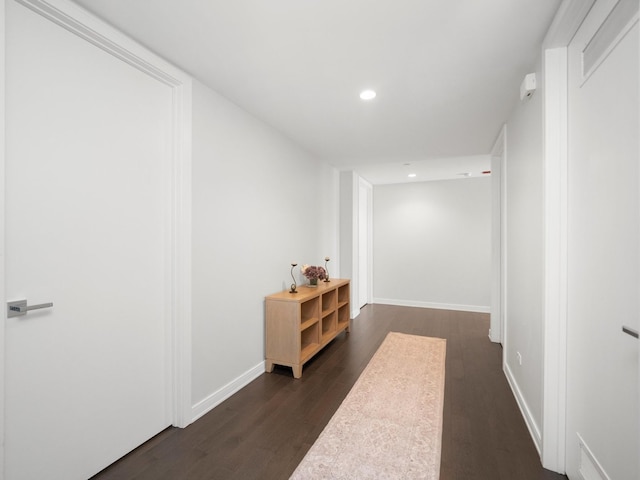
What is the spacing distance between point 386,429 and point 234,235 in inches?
73.0

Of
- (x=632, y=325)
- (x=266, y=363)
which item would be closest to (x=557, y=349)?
(x=632, y=325)

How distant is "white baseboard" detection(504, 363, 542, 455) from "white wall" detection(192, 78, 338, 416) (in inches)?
86.0

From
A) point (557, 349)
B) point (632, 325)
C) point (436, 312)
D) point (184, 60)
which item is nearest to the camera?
point (632, 325)

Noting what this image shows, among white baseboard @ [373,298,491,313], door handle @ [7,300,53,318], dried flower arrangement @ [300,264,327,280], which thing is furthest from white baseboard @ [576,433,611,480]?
white baseboard @ [373,298,491,313]

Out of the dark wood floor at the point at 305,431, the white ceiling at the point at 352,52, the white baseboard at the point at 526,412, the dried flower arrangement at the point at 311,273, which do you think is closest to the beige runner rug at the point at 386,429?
the dark wood floor at the point at 305,431

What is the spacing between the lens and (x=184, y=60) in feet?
6.47

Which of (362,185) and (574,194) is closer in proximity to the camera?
(574,194)

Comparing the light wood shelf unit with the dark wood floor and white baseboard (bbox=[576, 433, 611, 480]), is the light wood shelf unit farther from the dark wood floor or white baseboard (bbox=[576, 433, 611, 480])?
white baseboard (bbox=[576, 433, 611, 480])

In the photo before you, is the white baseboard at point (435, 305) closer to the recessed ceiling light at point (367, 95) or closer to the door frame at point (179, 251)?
the recessed ceiling light at point (367, 95)

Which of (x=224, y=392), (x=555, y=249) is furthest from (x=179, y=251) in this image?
(x=555, y=249)

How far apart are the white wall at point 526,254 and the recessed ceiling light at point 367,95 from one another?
107cm

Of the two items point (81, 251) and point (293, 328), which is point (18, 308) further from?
point (293, 328)

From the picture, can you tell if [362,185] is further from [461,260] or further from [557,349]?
[557,349]

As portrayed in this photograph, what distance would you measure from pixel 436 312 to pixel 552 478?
3.95 meters
